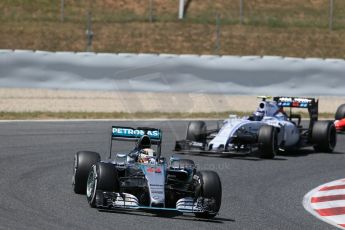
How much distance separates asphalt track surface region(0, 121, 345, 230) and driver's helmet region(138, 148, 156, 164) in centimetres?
91

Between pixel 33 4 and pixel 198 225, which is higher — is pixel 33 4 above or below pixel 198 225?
above

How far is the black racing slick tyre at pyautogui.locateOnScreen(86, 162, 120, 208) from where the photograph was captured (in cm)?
1165

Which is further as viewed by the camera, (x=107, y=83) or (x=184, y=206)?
(x=107, y=83)

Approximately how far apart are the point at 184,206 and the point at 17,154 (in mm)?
6287

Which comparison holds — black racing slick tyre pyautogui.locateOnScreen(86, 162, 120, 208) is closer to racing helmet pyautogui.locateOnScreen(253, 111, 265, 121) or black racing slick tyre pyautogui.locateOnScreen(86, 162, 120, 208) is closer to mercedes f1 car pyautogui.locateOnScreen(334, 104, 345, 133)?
racing helmet pyautogui.locateOnScreen(253, 111, 265, 121)

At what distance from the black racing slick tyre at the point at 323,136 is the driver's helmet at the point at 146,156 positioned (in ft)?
25.3

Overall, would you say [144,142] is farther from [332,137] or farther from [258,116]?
[332,137]

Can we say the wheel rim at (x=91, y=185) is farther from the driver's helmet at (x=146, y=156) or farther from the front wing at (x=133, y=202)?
the driver's helmet at (x=146, y=156)

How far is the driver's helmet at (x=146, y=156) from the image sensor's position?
1257cm

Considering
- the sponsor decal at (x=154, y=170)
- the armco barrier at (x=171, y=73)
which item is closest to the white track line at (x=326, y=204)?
the sponsor decal at (x=154, y=170)

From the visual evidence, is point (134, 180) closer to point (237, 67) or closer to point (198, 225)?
point (198, 225)

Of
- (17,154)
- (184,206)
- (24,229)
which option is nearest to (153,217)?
(184,206)

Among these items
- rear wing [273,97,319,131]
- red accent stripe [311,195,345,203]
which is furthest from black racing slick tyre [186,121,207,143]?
red accent stripe [311,195,345,203]

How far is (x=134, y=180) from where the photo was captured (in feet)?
39.3
